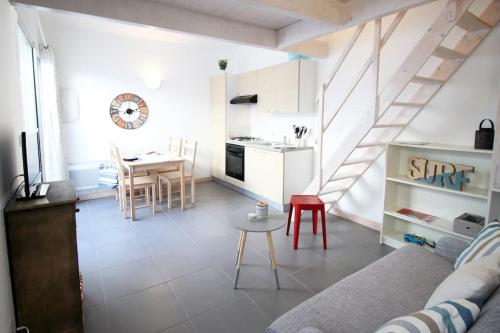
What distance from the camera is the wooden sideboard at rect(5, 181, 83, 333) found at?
1.63 meters

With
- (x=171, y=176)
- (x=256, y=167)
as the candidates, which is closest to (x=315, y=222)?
(x=256, y=167)

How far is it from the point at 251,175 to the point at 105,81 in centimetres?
294

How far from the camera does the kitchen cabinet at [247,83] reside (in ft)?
17.0

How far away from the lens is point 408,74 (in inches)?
99.7

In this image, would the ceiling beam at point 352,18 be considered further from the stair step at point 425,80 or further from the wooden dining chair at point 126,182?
the wooden dining chair at point 126,182

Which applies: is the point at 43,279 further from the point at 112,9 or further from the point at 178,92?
the point at 178,92

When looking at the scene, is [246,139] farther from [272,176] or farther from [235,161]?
[272,176]

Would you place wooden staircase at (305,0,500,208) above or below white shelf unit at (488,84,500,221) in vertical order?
above

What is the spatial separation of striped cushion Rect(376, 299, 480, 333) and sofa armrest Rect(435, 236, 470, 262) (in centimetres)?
114

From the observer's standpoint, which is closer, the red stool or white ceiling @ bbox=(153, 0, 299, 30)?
white ceiling @ bbox=(153, 0, 299, 30)

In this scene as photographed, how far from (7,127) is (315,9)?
2459 millimetres

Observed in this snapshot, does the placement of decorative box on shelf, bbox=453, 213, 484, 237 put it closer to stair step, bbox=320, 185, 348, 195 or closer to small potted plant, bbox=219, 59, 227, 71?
stair step, bbox=320, 185, 348, 195

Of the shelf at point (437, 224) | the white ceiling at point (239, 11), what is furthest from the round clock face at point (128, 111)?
the shelf at point (437, 224)

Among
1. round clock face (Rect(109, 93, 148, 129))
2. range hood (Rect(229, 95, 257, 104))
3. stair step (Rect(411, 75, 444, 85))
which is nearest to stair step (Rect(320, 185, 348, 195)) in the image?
stair step (Rect(411, 75, 444, 85))
